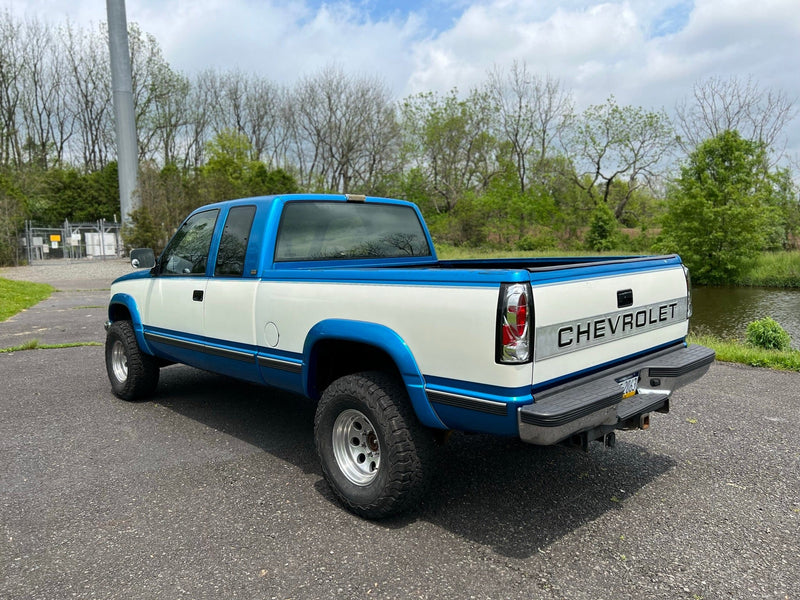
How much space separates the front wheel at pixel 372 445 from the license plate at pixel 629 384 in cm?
114

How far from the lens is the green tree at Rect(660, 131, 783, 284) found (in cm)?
2988

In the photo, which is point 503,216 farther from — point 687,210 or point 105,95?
point 105,95

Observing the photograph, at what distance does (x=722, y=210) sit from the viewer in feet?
98.9

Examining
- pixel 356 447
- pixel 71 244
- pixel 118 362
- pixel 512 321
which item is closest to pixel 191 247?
pixel 118 362

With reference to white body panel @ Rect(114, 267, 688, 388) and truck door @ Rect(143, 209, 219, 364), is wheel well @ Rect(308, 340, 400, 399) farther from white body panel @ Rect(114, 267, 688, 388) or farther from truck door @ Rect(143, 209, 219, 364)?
truck door @ Rect(143, 209, 219, 364)

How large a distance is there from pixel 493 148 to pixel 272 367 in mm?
48165

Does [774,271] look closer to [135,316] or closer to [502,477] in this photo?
[502,477]

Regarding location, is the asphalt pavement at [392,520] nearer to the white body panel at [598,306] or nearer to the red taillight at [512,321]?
the white body panel at [598,306]

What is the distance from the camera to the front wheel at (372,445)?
3139 millimetres

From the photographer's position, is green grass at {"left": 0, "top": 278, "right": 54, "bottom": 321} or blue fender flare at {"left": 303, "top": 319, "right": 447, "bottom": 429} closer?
blue fender flare at {"left": 303, "top": 319, "right": 447, "bottom": 429}

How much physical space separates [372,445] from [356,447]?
12 cm

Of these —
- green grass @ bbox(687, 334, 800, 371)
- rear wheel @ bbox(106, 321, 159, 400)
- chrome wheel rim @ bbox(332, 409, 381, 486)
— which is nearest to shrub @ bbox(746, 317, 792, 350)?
green grass @ bbox(687, 334, 800, 371)

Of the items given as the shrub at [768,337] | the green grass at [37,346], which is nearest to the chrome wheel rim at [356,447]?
the green grass at [37,346]

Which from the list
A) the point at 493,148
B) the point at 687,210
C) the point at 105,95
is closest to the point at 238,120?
the point at 105,95
